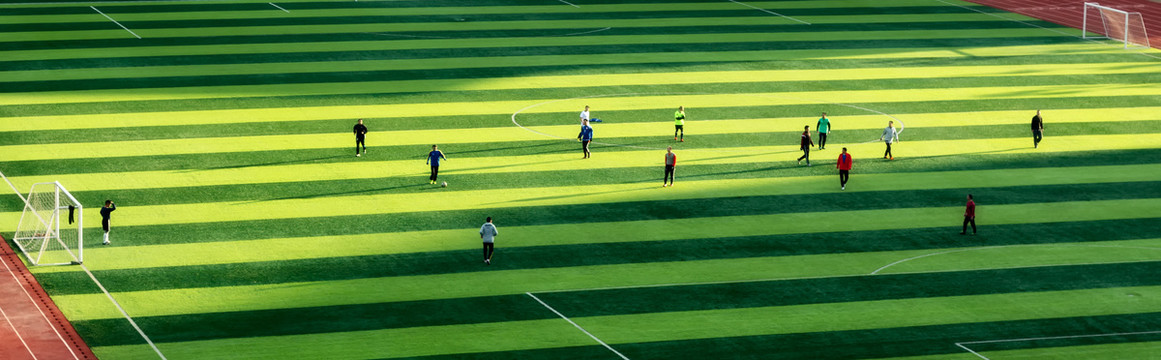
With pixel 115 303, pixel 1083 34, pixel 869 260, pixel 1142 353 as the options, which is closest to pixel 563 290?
pixel 869 260

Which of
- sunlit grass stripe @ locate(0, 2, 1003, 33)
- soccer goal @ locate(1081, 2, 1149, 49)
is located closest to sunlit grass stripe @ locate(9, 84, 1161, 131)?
soccer goal @ locate(1081, 2, 1149, 49)

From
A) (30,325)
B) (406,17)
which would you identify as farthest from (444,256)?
(406,17)

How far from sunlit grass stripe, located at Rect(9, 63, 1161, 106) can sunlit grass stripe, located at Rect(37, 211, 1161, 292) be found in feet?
49.6

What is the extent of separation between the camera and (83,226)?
104ft

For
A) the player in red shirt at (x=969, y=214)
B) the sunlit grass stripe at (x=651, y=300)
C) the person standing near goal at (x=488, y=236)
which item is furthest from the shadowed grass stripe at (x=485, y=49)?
the sunlit grass stripe at (x=651, y=300)

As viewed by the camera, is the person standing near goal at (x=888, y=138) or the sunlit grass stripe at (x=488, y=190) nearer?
the sunlit grass stripe at (x=488, y=190)

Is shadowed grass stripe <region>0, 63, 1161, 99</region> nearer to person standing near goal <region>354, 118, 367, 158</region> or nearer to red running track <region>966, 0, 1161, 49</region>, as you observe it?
person standing near goal <region>354, 118, 367, 158</region>

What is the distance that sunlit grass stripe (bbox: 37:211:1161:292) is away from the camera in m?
28.5

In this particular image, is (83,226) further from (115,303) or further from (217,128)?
(217,128)

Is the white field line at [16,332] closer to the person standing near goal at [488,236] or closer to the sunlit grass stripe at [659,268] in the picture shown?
the sunlit grass stripe at [659,268]

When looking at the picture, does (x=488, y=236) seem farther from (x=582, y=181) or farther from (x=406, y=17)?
(x=406, y=17)

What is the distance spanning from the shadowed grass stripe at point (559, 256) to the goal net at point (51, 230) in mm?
1046

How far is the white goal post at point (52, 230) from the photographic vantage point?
1160 inches

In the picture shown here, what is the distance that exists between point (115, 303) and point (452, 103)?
1847 cm
